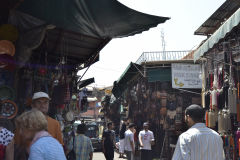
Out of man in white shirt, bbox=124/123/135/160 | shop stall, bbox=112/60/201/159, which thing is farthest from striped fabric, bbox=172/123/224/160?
shop stall, bbox=112/60/201/159

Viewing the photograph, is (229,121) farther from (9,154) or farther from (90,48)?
(9,154)

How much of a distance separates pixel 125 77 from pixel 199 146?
483 inches

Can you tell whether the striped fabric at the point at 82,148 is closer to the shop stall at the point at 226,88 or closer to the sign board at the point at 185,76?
the shop stall at the point at 226,88

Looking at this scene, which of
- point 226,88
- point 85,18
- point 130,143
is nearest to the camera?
point 85,18

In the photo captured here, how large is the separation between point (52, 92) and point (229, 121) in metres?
4.36

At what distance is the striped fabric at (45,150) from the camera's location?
2.14 metres

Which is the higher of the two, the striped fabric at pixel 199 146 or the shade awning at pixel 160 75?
the shade awning at pixel 160 75

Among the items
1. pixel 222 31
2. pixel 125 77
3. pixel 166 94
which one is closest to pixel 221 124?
pixel 222 31

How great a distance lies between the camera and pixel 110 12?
14.8 ft

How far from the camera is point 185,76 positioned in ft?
40.9

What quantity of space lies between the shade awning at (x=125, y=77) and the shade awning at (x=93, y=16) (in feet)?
25.8

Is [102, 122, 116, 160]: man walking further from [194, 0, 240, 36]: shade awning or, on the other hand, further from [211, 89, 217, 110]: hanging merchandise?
[194, 0, 240, 36]: shade awning

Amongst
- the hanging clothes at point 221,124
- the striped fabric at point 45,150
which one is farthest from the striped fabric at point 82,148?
the striped fabric at point 45,150

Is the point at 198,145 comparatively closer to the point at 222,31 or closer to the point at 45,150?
the point at 45,150
